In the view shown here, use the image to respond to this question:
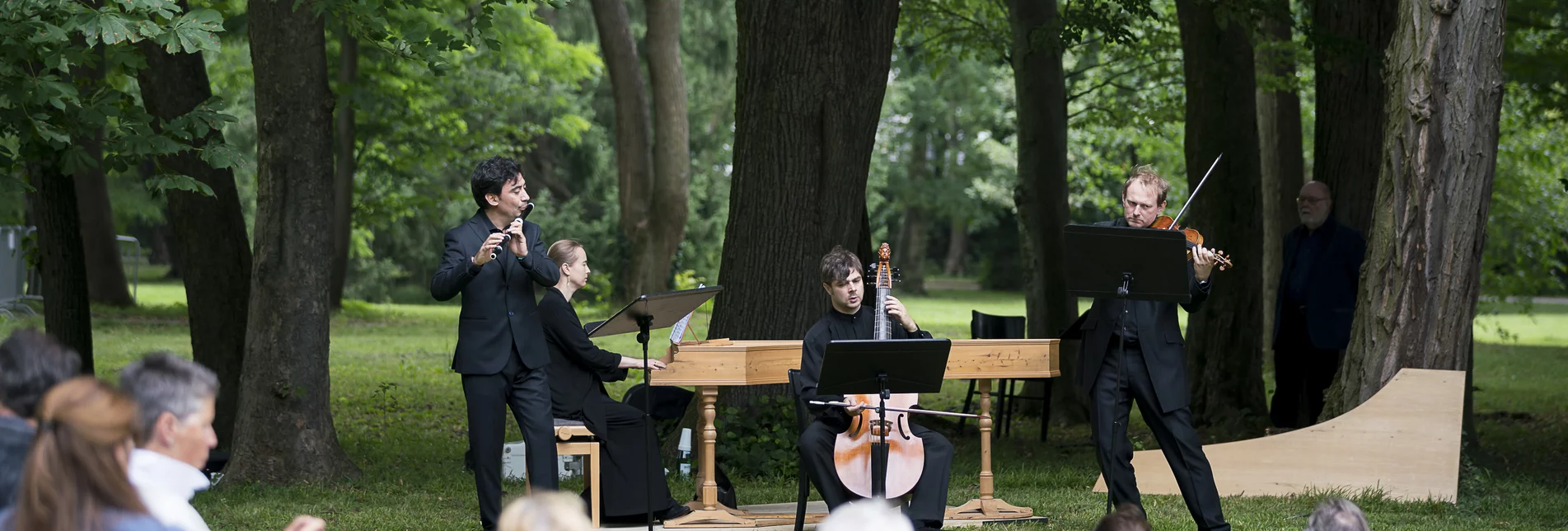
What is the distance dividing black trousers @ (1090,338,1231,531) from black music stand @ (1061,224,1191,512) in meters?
0.35

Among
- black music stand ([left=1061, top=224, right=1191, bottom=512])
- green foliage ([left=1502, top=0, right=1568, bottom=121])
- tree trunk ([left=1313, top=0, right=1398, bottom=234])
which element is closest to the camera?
black music stand ([left=1061, top=224, right=1191, bottom=512])

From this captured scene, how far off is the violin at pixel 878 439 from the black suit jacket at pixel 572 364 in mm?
1312

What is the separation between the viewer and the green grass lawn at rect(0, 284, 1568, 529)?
754 centimetres

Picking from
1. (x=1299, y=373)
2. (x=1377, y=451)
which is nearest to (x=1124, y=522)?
(x=1377, y=451)

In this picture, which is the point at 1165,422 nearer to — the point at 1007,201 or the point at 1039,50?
the point at 1039,50

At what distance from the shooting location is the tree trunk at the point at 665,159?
75.8 ft

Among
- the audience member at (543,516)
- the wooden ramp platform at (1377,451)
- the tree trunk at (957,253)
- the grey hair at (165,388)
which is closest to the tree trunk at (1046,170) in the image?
the wooden ramp platform at (1377,451)

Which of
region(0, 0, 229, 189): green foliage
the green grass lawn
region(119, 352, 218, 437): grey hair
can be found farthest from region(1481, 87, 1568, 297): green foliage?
region(119, 352, 218, 437): grey hair

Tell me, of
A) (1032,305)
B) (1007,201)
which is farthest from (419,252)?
(1032,305)

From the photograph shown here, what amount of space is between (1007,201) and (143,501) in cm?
4265

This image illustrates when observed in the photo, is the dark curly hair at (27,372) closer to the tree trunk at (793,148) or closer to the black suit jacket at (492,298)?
the black suit jacket at (492,298)

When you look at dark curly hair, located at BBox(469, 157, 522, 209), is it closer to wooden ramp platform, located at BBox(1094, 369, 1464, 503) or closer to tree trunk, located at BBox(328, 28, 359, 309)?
wooden ramp platform, located at BBox(1094, 369, 1464, 503)

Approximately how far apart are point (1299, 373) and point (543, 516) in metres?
8.93

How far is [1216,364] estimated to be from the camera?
12258 mm
